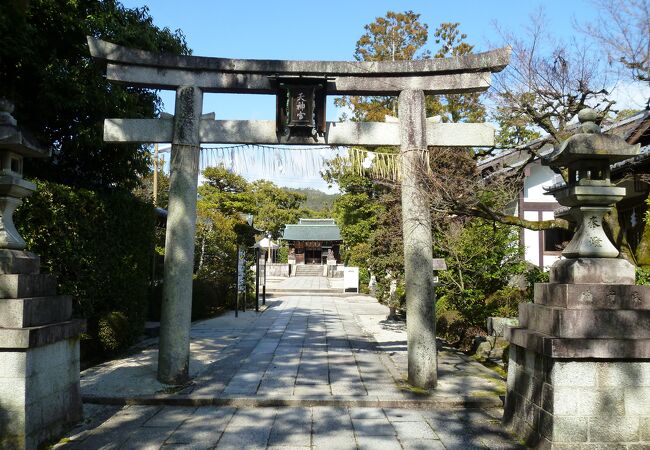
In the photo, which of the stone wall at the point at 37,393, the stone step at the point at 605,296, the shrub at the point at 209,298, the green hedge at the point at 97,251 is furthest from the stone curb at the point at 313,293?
the stone step at the point at 605,296

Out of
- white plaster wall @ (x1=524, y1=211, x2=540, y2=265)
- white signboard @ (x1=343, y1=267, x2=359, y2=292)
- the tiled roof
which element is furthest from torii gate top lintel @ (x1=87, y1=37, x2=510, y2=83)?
the tiled roof

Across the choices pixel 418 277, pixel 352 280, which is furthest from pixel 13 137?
pixel 352 280

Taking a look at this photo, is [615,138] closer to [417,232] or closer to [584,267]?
[584,267]

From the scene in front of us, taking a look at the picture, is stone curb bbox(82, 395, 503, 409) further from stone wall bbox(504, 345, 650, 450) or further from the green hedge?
the green hedge

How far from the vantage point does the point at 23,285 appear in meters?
4.62

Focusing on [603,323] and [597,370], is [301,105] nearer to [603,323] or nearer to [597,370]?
[603,323]

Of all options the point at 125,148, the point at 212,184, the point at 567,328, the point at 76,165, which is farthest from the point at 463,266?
the point at 212,184

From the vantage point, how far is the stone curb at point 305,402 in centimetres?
613

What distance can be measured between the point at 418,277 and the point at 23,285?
4.82 m

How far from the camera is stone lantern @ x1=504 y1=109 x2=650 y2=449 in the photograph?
4.28 meters

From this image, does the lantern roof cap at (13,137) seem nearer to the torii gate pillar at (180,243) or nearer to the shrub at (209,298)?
the torii gate pillar at (180,243)

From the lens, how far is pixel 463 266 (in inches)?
427

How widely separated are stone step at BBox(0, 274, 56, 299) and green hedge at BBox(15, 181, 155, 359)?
2418 millimetres

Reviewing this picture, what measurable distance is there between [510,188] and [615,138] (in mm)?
4015
